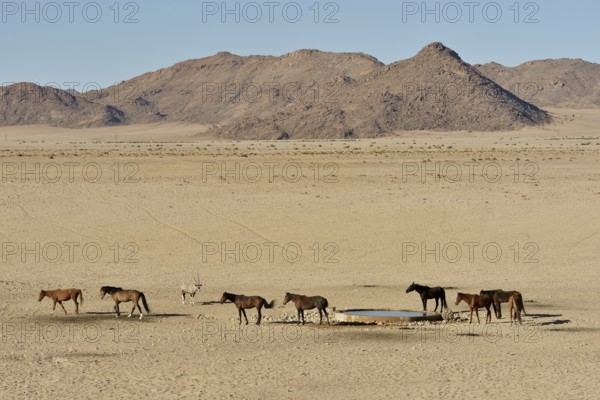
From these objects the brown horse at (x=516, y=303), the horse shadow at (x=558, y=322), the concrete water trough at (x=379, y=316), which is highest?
the brown horse at (x=516, y=303)

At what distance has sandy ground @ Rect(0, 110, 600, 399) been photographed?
1816cm

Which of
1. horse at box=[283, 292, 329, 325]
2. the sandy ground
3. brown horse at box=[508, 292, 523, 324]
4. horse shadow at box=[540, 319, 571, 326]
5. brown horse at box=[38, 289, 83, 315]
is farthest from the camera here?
brown horse at box=[38, 289, 83, 315]

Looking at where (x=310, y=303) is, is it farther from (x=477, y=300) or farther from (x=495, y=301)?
(x=495, y=301)

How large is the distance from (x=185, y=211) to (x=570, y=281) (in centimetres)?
→ 1827

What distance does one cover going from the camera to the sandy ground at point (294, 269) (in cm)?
1816

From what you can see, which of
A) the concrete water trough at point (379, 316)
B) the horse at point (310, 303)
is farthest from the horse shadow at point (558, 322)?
the horse at point (310, 303)

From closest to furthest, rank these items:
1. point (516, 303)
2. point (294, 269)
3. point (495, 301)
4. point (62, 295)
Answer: point (516, 303)
point (495, 301)
point (62, 295)
point (294, 269)

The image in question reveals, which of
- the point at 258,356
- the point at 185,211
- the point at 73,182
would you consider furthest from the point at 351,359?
the point at 73,182

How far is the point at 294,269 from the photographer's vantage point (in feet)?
107

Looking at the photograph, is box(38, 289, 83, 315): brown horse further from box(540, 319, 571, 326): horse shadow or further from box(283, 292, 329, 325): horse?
box(540, 319, 571, 326): horse shadow

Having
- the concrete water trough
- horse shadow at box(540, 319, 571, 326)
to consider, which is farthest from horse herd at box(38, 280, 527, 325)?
horse shadow at box(540, 319, 571, 326)

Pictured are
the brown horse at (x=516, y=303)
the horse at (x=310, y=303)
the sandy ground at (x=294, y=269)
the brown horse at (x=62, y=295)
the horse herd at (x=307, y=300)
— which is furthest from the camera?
the brown horse at (x=62, y=295)

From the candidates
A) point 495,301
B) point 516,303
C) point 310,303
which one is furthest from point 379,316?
point 516,303

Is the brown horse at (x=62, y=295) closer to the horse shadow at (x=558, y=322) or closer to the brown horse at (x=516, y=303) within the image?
the brown horse at (x=516, y=303)
